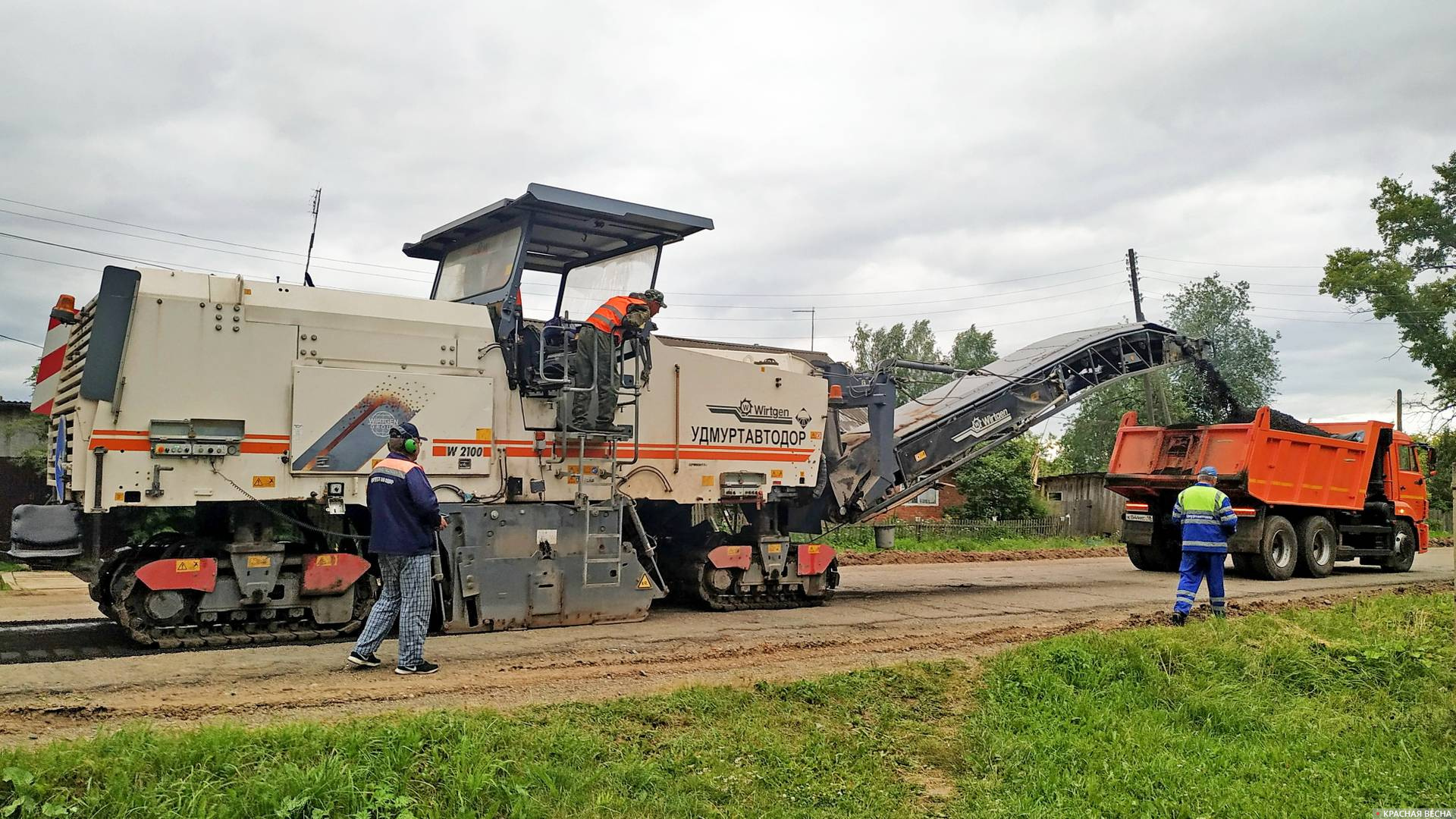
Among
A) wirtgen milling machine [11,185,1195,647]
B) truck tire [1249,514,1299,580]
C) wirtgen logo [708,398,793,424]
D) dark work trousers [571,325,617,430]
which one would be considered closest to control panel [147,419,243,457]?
wirtgen milling machine [11,185,1195,647]

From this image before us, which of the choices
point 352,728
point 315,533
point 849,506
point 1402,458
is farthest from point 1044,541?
point 352,728

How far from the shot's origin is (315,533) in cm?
834

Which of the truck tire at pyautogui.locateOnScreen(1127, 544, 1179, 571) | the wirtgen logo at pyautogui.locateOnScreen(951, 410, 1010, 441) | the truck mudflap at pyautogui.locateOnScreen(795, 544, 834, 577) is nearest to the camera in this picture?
the truck mudflap at pyautogui.locateOnScreen(795, 544, 834, 577)

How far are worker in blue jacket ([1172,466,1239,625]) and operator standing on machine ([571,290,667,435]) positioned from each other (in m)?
5.48

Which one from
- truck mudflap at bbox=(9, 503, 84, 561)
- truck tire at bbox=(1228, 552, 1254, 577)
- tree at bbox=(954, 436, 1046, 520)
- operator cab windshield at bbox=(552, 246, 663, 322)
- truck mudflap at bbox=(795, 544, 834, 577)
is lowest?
truck tire at bbox=(1228, 552, 1254, 577)

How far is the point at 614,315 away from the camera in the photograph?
358 inches

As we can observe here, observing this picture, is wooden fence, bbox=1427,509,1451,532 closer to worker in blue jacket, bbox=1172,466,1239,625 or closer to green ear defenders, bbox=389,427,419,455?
worker in blue jacket, bbox=1172,466,1239,625

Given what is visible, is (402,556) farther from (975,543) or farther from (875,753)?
(975,543)

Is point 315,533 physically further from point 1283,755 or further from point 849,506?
point 1283,755

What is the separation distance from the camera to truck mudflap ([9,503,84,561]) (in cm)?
722

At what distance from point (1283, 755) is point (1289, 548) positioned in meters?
11.0

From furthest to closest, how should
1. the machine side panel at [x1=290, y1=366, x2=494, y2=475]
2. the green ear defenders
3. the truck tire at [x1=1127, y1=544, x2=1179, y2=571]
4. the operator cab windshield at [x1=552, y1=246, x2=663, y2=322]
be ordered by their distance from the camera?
the truck tire at [x1=1127, y1=544, x2=1179, y2=571] < the operator cab windshield at [x1=552, y1=246, x2=663, y2=322] < the machine side panel at [x1=290, y1=366, x2=494, y2=475] < the green ear defenders

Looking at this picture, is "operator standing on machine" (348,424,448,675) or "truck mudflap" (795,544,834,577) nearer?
"operator standing on machine" (348,424,448,675)

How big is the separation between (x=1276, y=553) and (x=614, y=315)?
1095cm
